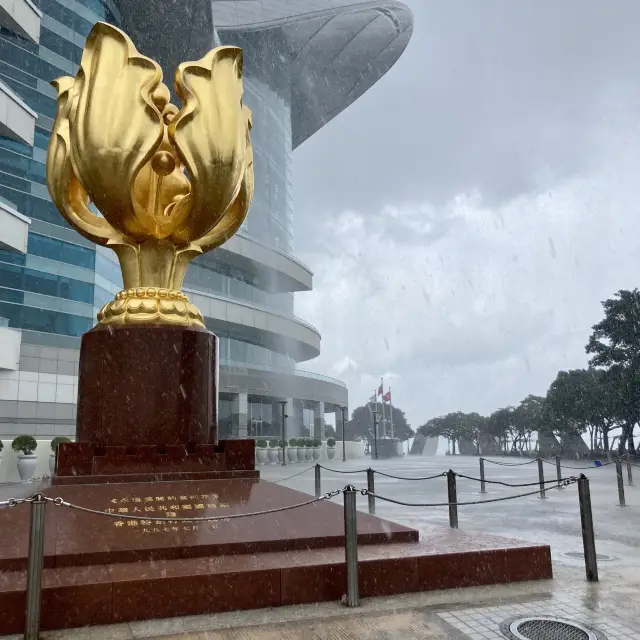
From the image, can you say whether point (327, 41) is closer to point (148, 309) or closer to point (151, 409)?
point (148, 309)

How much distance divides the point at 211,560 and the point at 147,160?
13.4ft

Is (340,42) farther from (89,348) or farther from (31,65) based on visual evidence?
(89,348)

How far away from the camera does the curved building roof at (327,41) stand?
45750 millimetres

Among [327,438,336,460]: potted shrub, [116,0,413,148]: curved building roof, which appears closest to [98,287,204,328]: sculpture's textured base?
[327,438,336,460]: potted shrub

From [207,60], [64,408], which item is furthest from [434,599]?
[64,408]

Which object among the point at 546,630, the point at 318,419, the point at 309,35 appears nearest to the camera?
the point at 546,630

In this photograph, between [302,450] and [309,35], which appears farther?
[309,35]

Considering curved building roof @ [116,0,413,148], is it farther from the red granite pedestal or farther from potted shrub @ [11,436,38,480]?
the red granite pedestal

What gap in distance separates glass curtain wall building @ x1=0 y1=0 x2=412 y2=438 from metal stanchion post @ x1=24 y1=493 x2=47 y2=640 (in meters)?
19.9

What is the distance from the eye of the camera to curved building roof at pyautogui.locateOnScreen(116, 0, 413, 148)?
3662 centimetres

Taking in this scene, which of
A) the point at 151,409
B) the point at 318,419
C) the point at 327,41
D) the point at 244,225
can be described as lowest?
the point at 151,409

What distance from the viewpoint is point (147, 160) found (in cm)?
641

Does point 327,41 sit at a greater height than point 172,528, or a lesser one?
greater

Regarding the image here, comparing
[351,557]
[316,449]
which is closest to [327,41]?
[316,449]
